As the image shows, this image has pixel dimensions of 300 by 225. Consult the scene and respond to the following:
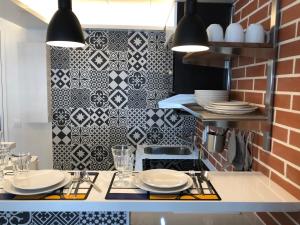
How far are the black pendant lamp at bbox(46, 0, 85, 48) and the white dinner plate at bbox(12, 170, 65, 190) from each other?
0.54 meters

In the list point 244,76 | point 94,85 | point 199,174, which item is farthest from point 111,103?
point 199,174

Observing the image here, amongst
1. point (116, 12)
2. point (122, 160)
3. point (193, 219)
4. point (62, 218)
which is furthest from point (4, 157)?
point (116, 12)

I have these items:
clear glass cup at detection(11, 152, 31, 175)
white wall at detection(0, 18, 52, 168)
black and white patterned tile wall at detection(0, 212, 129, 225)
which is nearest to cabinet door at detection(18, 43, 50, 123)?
white wall at detection(0, 18, 52, 168)

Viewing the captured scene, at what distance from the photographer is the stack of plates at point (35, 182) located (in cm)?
93

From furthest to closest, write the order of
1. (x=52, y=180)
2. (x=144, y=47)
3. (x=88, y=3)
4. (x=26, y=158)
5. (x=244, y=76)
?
1. (x=144, y=47)
2. (x=88, y=3)
3. (x=244, y=76)
4. (x=26, y=158)
5. (x=52, y=180)

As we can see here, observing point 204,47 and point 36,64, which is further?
point 36,64

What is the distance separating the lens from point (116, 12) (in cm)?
289

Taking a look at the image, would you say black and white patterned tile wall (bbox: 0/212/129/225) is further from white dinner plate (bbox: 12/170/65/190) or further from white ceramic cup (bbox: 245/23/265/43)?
white ceramic cup (bbox: 245/23/265/43)

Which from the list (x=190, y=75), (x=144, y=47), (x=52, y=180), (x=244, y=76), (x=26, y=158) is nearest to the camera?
(x=52, y=180)

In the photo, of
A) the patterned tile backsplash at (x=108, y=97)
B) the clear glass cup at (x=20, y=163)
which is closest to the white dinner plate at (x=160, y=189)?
the clear glass cup at (x=20, y=163)

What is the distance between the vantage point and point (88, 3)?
2.62m

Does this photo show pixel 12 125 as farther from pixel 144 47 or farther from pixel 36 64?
pixel 144 47

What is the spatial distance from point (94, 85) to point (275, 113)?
7.02ft

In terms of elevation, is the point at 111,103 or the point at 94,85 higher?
the point at 94,85
